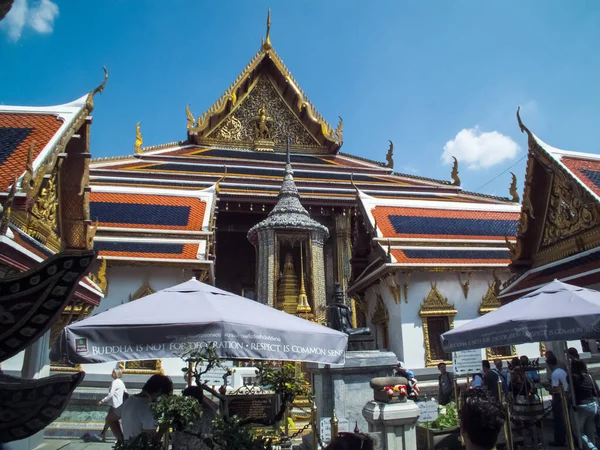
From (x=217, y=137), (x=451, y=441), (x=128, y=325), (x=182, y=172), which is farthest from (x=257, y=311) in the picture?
(x=217, y=137)

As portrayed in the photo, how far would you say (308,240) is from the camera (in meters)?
10.8

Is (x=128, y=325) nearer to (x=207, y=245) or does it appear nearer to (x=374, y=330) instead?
(x=207, y=245)

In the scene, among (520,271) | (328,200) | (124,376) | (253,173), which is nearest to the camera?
(520,271)

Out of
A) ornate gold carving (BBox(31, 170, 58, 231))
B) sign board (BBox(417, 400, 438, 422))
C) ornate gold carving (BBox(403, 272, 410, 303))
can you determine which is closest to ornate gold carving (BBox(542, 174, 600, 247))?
ornate gold carving (BBox(403, 272, 410, 303))

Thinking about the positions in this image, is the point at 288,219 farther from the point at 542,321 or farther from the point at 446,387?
the point at 542,321

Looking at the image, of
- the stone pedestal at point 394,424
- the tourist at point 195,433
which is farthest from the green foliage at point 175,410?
the stone pedestal at point 394,424

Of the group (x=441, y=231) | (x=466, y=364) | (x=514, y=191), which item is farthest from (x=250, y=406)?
(x=514, y=191)

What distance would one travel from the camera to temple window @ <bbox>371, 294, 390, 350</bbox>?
32.3ft

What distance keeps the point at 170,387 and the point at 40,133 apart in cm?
302

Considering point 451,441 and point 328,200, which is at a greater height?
point 328,200

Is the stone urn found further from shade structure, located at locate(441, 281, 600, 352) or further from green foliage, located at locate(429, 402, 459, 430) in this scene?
shade structure, located at locate(441, 281, 600, 352)

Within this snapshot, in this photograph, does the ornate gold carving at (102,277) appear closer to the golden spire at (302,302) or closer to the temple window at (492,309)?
the golden spire at (302,302)

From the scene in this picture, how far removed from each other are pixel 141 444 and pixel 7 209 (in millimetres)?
2079

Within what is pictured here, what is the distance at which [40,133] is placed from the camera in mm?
4750
